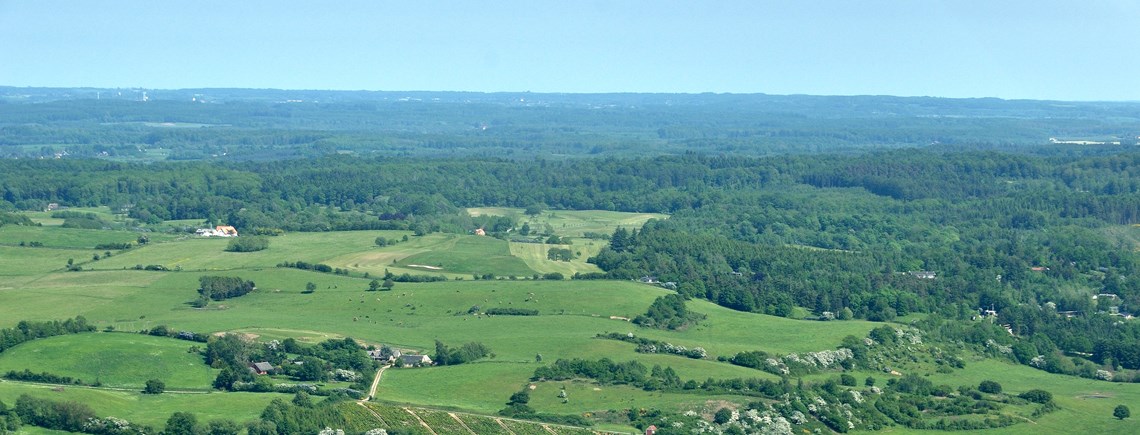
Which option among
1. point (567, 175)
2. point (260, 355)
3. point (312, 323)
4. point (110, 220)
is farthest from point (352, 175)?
point (260, 355)

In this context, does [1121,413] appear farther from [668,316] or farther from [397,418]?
[397,418]

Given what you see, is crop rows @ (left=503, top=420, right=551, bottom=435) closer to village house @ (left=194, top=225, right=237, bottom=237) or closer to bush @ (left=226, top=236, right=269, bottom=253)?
bush @ (left=226, top=236, right=269, bottom=253)

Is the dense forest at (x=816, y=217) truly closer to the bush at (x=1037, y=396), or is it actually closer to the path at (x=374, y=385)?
the bush at (x=1037, y=396)

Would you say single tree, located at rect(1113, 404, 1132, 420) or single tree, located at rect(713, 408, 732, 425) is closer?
single tree, located at rect(713, 408, 732, 425)

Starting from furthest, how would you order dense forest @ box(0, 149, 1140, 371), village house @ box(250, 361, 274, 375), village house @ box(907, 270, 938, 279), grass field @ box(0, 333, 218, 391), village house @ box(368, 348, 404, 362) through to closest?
village house @ box(907, 270, 938, 279) < dense forest @ box(0, 149, 1140, 371) < village house @ box(368, 348, 404, 362) < village house @ box(250, 361, 274, 375) < grass field @ box(0, 333, 218, 391)

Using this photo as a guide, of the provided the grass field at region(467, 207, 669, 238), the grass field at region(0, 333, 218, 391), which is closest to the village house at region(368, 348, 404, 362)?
the grass field at region(0, 333, 218, 391)

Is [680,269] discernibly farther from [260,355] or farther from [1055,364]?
[260,355]

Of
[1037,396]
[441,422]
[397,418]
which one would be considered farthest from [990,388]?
[397,418]

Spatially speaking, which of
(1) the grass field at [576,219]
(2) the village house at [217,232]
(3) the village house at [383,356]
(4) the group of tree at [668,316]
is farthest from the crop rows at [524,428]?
(2) the village house at [217,232]

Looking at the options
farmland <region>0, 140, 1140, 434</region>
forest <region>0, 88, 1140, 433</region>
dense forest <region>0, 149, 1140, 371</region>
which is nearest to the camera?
farmland <region>0, 140, 1140, 434</region>
